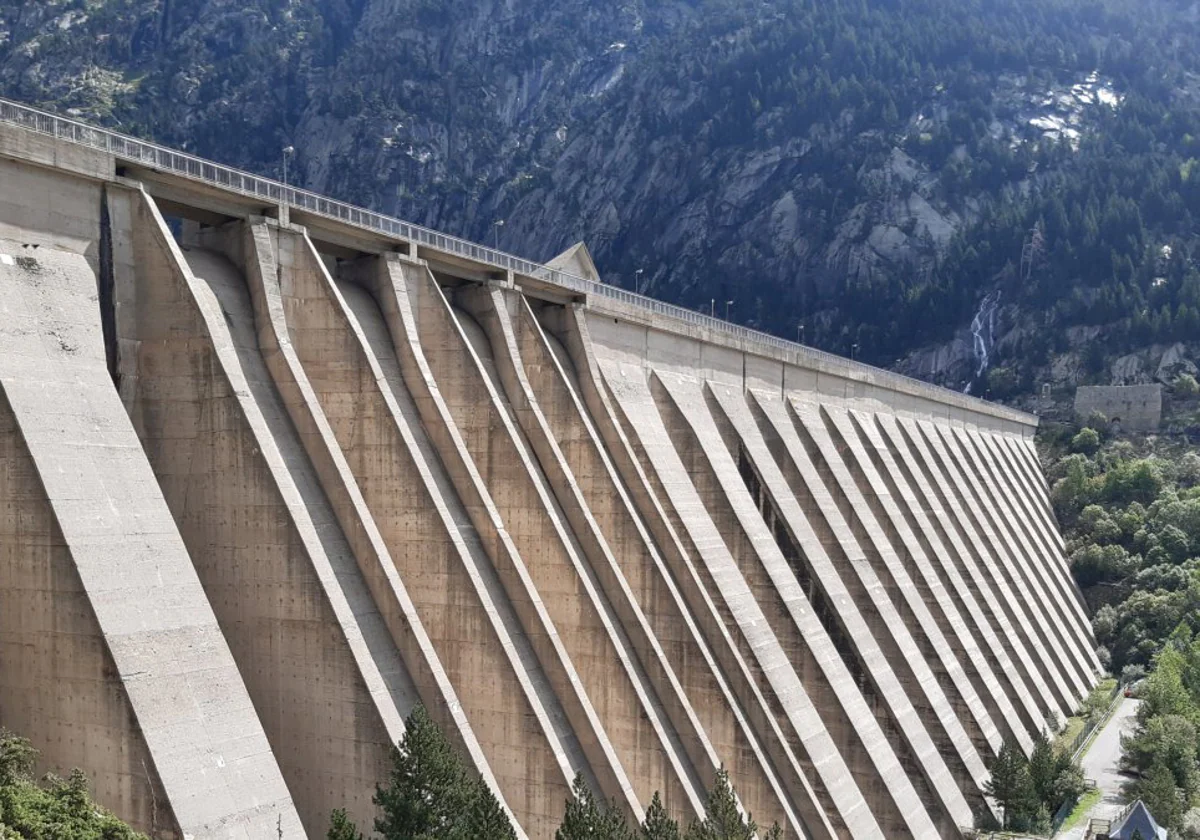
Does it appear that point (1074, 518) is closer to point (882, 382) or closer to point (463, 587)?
point (882, 382)

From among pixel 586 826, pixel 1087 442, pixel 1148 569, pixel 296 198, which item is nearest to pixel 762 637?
pixel 586 826

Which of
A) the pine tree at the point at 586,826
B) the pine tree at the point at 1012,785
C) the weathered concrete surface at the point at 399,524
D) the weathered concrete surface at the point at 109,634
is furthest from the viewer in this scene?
the pine tree at the point at 1012,785

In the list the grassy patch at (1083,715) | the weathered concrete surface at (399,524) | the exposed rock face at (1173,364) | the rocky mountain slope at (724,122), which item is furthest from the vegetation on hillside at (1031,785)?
the rocky mountain slope at (724,122)

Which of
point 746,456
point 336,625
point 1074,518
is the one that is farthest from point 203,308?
point 1074,518

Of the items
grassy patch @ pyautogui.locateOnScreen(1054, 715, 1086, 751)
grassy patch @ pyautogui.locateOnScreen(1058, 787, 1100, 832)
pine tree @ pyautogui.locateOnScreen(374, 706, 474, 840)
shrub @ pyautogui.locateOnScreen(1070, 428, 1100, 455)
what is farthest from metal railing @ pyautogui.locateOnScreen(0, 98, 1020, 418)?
shrub @ pyautogui.locateOnScreen(1070, 428, 1100, 455)

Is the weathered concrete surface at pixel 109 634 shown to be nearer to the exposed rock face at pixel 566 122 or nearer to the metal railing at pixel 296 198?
the metal railing at pixel 296 198

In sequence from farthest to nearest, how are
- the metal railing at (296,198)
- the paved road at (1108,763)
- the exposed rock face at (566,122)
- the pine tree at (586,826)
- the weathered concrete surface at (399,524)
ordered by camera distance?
the exposed rock face at (566,122), the paved road at (1108,763), the weathered concrete surface at (399,524), the metal railing at (296,198), the pine tree at (586,826)

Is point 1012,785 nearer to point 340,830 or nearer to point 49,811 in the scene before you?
point 340,830
